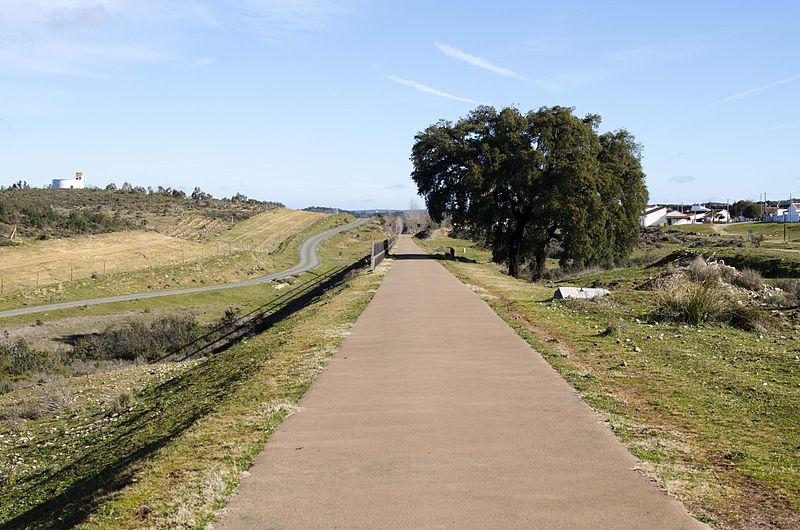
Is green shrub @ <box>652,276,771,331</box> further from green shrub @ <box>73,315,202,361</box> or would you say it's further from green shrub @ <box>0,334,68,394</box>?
green shrub @ <box>73,315,202,361</box>

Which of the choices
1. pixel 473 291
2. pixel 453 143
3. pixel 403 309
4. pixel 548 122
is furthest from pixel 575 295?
pixel 453 143

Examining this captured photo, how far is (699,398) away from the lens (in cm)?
863

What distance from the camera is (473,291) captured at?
22797 mm

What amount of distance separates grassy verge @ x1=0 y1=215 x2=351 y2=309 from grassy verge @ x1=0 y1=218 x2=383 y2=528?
26.3 metres

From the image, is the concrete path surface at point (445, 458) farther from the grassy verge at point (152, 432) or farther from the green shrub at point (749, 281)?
the green shrub at point (749, 281)

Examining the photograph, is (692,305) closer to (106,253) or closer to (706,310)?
(706,310)

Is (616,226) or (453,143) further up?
(453,143)

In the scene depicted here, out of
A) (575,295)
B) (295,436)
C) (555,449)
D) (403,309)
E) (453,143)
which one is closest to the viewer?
(555,449)

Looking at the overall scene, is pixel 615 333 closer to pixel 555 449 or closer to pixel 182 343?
pixel 555 449

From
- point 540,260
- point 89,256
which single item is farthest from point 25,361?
point 89,256

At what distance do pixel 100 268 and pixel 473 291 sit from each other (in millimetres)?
38701

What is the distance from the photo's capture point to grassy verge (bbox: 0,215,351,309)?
40.3 m

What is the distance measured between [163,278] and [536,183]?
87.3ft

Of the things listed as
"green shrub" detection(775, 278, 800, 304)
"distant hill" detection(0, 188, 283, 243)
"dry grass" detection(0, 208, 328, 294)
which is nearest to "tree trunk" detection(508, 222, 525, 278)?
"green shrub" detection(775, 278, 800, 304)
